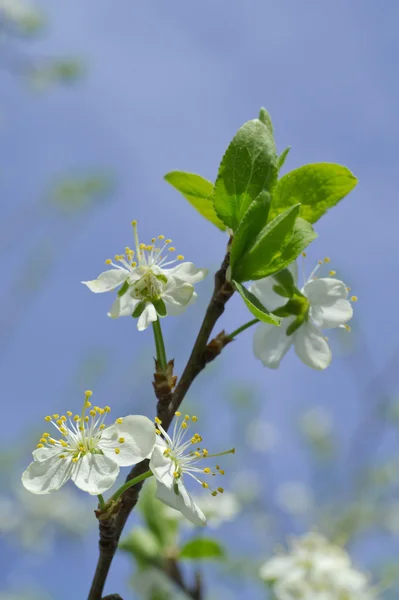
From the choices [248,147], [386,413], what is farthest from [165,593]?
[386,413]

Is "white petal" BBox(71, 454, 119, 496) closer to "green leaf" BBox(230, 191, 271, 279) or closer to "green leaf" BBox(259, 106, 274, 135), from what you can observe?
"green leaf" BBox(230, 191, 271, 279)

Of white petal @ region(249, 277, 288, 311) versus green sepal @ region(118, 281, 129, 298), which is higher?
white petal @ region(249, 277, 288, 311)

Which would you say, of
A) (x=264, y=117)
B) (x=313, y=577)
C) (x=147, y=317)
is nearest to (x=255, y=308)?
(x=147, y=317)

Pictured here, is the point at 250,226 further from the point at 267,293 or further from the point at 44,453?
the point at 44,453

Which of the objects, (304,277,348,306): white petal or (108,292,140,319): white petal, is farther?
(304,277,348,306): white petal

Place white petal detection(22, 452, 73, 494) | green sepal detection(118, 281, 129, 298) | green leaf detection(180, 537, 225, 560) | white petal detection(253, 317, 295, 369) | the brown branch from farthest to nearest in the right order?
green leaf detection(180, 537, 225, 560)
white petal detection(253, 317, 295, 369)
green sepal detection(118, 281, 129, 298)
white petal detection(22, 452, 73, 494)
the brown branch

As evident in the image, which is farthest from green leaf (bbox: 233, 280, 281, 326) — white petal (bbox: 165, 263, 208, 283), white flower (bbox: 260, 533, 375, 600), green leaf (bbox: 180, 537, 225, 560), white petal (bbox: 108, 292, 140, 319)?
white flower (bbox: 260, 533, 375, 600)

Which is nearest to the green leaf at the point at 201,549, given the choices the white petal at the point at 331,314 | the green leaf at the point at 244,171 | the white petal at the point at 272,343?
the white petal at the point at 272,343
